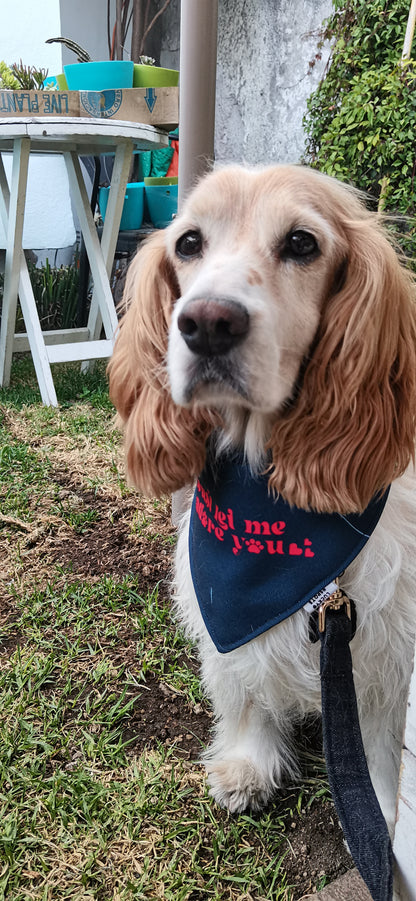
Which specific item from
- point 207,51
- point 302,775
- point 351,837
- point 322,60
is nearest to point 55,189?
point 322,60

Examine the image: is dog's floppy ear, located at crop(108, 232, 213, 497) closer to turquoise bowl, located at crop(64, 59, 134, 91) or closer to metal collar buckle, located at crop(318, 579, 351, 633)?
metal collar buckle, located at crop(318, 579, 351, 633)

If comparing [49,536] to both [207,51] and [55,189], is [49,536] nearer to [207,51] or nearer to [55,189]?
[207,51]

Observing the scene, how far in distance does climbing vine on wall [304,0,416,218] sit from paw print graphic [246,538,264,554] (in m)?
2.63

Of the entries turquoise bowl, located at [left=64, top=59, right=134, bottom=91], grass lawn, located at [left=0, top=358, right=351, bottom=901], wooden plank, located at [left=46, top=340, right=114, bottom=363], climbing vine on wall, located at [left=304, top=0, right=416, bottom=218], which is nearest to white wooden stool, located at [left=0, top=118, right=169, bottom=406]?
wooden plank, located at [left=46, top=340, right=114, bottom=363]

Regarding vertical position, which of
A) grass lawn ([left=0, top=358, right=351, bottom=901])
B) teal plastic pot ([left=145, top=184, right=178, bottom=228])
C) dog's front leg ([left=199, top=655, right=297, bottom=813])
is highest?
teal plastic pot ([left=145, top=184, right=178, bottom=228])

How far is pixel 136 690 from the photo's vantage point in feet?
6.59

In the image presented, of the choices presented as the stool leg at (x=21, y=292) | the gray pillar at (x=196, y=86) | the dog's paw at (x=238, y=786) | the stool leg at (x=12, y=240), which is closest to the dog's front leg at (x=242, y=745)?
the dog's paw at (x=238, y=786)

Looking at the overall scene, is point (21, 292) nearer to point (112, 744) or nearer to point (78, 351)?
point (78, 351)

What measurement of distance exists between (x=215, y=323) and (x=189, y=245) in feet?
1.32

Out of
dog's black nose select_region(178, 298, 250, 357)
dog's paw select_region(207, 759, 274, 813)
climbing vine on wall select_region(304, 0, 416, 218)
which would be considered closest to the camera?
dog's black nose select_region(178, 298, 250, 357)

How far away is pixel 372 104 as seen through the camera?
11.7 ft

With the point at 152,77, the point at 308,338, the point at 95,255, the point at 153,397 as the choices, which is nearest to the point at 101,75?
the point at 152,77

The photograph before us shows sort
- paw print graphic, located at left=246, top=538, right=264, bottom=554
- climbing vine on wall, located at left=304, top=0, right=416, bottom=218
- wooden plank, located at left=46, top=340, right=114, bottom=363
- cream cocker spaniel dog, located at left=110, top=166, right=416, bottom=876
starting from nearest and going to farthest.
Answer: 1. cream cocker spaniel dog, located at left=110, top=166, right=416, bottom=876
2. paw print graphic, located at left=246, top=538, right=264, bottom=554
3. climbing vine on wall, located at left=304, top=0, right=416, bottom=218
4. wooden plank, located at left=46, top=340, right=114, bottom=363

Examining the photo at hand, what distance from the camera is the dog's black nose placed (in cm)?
109
